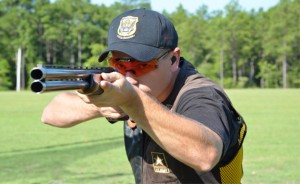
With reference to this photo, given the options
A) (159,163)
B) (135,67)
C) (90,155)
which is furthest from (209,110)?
(90,155)

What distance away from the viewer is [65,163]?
10.4 metres

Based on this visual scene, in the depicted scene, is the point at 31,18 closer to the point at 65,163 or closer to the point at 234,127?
the point at 65,163

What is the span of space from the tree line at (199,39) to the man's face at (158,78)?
8377cm

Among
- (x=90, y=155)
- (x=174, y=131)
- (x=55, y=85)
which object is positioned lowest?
(x=90, y=155)

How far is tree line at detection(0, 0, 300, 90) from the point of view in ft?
287

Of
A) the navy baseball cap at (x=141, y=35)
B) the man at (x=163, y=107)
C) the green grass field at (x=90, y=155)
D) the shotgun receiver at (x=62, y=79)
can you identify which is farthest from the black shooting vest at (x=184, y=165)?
the green grass field at (x=90, y=155)

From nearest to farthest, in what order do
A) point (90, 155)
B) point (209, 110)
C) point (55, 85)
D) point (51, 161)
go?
1. point (55, 85)
2. point (209, 110)
3. point (51, 161)
4. point (90, 155)

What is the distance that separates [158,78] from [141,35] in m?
0.23

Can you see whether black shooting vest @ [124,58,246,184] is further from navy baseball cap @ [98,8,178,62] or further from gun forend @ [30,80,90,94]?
gun forend @ [30,80,90,94]

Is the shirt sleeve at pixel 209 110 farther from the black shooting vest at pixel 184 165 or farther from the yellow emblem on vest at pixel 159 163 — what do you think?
the yellow emblem on vest at pixel 159 163

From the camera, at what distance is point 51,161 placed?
35.1ft

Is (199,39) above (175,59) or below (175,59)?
below

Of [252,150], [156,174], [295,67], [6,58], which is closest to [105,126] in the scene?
[252,150]

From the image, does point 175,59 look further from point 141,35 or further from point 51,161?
point 51,161
